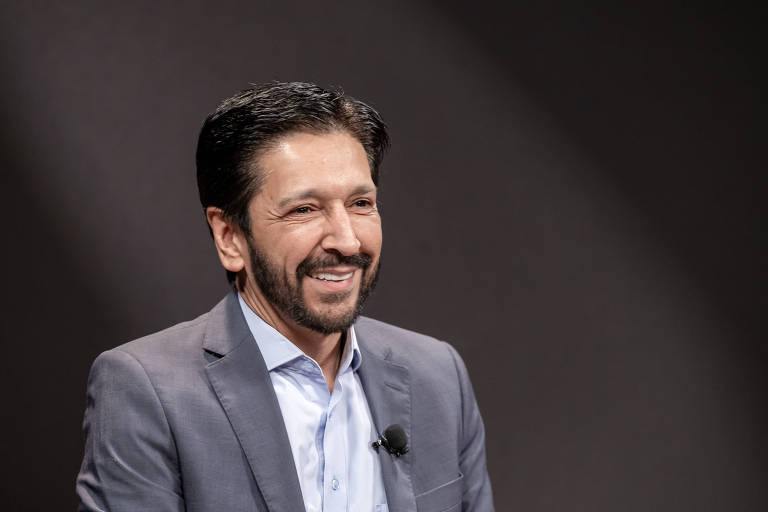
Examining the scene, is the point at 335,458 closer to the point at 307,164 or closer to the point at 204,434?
the point at 204,434

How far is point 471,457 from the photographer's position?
2.08 metres

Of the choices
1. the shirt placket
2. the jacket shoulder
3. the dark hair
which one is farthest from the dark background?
the shirt placket

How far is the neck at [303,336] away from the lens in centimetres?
186

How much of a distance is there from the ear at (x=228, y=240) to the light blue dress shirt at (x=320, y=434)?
3.7 inches

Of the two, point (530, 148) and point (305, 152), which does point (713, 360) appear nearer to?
point (530, 148)

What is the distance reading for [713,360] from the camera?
2.96 metres

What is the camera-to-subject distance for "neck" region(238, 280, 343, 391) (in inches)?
73.3

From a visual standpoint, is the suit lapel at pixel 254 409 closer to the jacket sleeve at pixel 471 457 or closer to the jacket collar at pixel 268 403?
the jacket collar at pixel 268 403

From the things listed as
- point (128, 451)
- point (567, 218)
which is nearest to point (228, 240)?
point (128, 451)

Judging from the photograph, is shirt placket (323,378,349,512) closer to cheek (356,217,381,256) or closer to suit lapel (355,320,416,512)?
suit lapel (355,320,416,512)

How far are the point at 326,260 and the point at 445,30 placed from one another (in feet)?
4.30

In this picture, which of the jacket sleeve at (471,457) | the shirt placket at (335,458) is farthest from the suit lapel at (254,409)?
the jacket sleeve at (471,457)

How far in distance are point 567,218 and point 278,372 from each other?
1381mm

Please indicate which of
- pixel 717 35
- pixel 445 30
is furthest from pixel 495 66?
pixel 717 35
